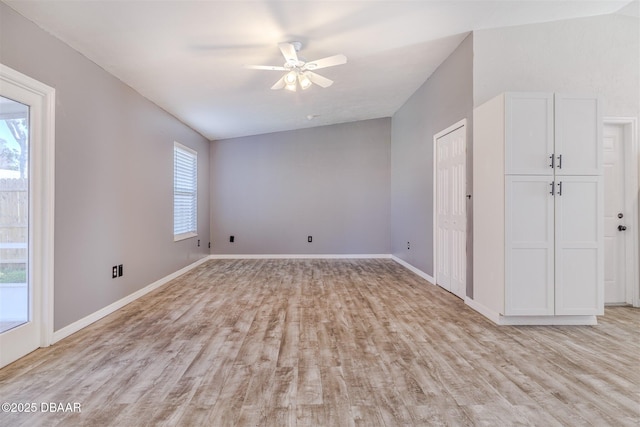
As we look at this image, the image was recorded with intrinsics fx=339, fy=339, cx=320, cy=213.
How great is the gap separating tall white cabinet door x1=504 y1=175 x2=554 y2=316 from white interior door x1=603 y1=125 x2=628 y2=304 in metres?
1.40

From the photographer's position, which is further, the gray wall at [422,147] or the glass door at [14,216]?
the gray wall at [422,147]

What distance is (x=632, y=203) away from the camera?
3748mm

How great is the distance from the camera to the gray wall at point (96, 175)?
105 inches

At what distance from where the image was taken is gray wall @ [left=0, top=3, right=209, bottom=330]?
2.67 meters

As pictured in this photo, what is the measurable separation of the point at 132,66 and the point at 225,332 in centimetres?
274

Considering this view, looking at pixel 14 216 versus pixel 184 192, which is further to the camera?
pixel 184 192

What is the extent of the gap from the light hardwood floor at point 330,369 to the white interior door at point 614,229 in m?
0.23

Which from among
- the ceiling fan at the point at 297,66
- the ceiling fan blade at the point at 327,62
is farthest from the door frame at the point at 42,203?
the ceiling fan blade at the point at 327,62

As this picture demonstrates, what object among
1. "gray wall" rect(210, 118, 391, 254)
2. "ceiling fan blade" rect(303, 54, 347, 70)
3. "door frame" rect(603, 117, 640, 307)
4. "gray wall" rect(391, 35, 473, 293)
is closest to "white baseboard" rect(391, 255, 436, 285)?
"gray wall" rect(391, 35, 473, 293)

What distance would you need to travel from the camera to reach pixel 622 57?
3684 millimetres

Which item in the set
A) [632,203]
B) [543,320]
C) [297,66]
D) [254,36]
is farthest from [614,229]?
[254,36]

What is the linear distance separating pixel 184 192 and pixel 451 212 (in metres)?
4.31

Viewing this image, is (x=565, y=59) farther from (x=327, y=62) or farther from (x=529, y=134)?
(x=327, y=62)

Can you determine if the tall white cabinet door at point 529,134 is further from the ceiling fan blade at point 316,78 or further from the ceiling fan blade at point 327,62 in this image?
the ceiling fan blade at point 316,78
